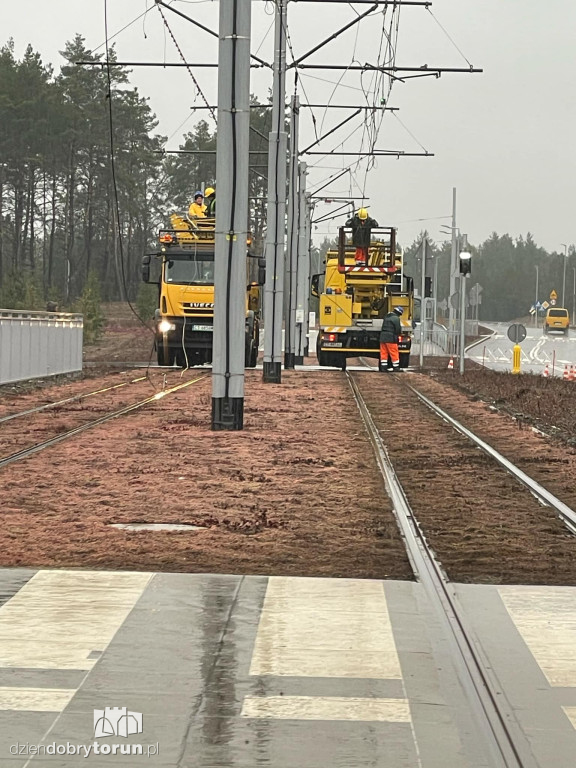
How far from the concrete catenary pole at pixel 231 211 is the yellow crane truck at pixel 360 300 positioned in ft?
86.1

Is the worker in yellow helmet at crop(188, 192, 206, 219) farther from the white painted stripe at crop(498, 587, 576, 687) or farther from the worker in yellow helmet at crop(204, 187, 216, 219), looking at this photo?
the white painted stripe at crop(498, 587, 576, 687)

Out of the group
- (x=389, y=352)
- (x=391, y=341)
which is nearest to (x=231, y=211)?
(x=391, y=341)

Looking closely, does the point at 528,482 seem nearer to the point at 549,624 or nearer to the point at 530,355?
the point at 549,624

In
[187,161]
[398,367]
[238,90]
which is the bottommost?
[398,367]

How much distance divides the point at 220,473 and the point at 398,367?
33.6 metres

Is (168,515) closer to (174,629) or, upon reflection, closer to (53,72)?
(174,629)

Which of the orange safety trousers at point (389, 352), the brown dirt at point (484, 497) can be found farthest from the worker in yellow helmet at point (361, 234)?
the brown dirt at point (484, 497)

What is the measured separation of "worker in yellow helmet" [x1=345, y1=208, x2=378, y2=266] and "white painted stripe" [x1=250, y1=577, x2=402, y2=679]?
36666 millimetres

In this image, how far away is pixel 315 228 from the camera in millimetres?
86750

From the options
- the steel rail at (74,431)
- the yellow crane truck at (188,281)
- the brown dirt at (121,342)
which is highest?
the yellow crane truck at (188,281)

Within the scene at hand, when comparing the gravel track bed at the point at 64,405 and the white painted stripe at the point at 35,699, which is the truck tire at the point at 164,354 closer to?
the gravel track bed at the point at 64,405

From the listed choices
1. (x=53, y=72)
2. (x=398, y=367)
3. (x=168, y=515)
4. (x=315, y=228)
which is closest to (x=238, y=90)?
(x=168, y=515)

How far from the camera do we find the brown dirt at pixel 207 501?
363 inches

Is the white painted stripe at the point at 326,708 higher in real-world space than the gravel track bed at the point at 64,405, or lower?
higher
